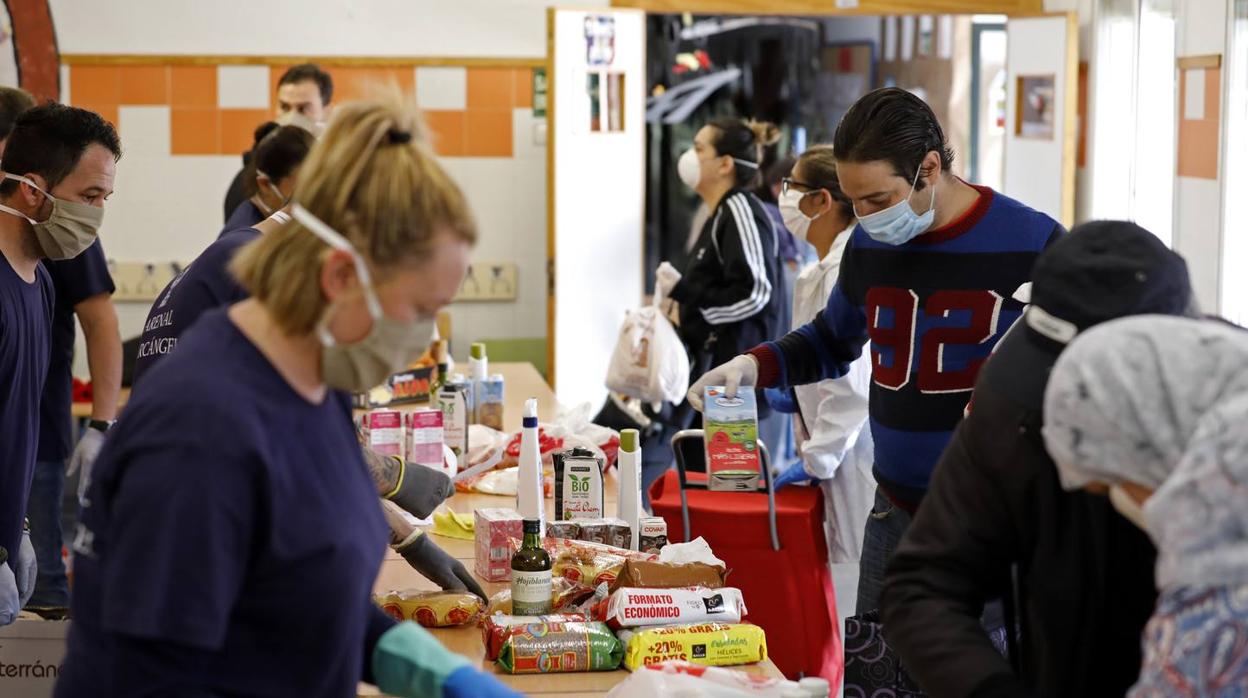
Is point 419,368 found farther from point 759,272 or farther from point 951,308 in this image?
point 951,308

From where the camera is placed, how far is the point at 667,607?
2377 mm

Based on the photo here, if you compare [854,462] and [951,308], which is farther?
[854,462]

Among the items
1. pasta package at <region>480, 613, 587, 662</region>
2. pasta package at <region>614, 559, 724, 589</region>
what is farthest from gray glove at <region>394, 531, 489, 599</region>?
pasta package at <region>614, 559, 724, 589</region>

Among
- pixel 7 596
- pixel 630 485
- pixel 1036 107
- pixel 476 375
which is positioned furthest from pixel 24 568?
pixel 1036 107

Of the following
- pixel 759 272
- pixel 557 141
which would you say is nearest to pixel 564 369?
pixel 557 141

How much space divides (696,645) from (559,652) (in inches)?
9.2

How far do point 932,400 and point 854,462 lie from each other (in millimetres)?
1206

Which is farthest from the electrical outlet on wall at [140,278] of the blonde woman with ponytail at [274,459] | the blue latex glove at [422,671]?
the blonde woman with ponytail at [274,459]

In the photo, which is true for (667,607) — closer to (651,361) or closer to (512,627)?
(512,627)

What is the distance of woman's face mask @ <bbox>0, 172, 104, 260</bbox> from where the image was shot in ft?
10.2

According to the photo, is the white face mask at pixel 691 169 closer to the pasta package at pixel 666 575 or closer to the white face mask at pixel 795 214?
the white face mask at pixel 795 214

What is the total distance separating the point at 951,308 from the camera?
9.20 ft

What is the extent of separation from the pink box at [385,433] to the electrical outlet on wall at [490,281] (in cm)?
386

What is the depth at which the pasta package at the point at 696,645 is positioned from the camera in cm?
230
